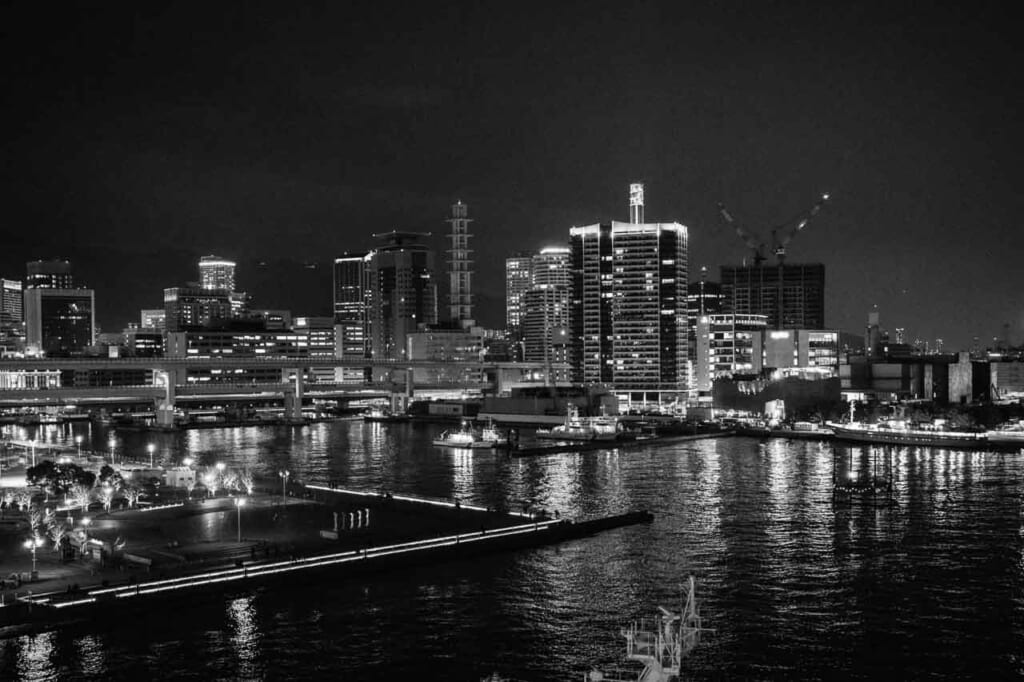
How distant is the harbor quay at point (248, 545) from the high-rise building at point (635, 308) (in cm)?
5676

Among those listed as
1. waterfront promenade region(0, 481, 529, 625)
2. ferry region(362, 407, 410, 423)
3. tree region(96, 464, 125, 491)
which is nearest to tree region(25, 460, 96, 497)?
tree region(96, 464, 125, 491)

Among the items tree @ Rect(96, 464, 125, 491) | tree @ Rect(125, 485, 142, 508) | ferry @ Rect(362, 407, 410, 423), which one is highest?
tree @ Rect(96, 464, 125, 491)

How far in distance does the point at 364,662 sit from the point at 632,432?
4616 centimetres

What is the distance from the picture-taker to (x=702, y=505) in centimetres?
3200

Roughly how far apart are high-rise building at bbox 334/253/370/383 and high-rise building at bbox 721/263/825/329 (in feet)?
168

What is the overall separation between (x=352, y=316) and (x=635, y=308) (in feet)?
291

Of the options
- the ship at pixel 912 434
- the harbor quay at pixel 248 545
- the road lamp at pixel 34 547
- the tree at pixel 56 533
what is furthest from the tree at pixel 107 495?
the ship at pixel 912 434

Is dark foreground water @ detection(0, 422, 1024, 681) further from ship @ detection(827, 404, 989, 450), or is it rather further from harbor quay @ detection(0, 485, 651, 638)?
ship @ detection(827, 404, 989, 450)

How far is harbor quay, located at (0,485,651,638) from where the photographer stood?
19562 millimetres

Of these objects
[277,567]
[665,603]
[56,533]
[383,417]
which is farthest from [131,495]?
[383,417]

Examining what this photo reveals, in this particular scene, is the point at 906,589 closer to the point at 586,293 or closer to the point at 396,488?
the point at 396,488

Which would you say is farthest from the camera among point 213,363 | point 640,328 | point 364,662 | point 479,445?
point 640,328

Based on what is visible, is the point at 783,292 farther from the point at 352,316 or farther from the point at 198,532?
the point at 198,532

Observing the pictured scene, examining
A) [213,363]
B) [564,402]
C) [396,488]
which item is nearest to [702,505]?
[396,488]
